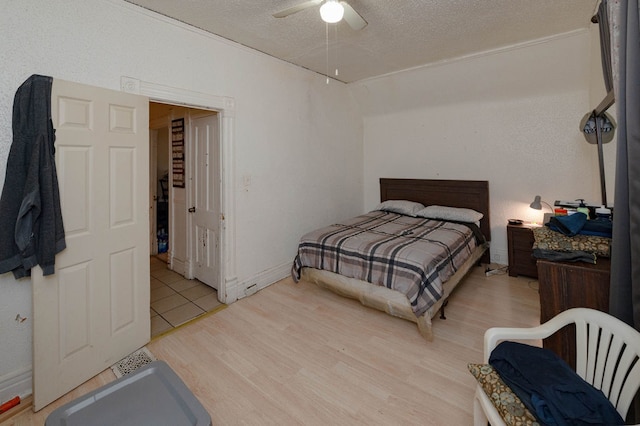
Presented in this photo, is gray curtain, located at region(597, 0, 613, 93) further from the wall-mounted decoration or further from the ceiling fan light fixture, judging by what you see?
the wall-mounted decoration

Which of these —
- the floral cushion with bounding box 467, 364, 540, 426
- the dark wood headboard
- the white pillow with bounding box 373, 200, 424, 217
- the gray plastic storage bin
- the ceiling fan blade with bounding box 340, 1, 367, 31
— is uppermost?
the ceiling fan blade with bounding box 340, 1, 367, 31

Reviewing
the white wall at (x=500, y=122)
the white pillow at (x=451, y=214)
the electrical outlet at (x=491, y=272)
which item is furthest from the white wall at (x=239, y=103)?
the electrical outlet at (x=491, y=272)

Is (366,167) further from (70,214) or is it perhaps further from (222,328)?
(70,214)

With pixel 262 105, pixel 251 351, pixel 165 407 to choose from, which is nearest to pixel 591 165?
pixel 262 105

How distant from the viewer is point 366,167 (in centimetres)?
525

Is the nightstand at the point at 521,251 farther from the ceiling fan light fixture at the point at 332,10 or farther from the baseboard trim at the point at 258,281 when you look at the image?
the ceiling fan light fixture at the point at 332,10

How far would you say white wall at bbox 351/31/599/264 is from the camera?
3.33 meters

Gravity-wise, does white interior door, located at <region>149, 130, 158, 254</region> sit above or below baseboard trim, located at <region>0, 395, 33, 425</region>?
above

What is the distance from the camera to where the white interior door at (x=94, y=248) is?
1.86m

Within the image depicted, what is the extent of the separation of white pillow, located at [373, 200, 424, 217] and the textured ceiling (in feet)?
6.36

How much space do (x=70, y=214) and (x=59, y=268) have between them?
0.36 meters

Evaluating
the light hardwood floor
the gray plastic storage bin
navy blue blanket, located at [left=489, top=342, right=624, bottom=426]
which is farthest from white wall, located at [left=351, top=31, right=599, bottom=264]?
the gray plastic storage bin

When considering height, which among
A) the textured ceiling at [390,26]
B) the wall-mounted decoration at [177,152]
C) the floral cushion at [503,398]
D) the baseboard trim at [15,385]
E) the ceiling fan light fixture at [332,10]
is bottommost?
the baseboard trim at [15,385]

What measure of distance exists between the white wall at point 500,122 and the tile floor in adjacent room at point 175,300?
11.2 feet
